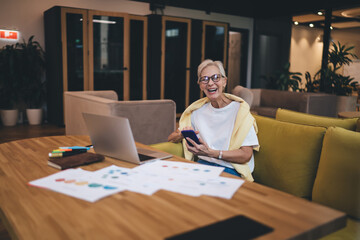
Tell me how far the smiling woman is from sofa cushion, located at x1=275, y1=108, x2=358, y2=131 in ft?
1.11

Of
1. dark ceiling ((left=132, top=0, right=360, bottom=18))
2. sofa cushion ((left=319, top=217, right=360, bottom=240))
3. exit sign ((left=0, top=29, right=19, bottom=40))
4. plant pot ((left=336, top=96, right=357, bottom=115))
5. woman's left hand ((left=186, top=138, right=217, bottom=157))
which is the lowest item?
sofa cushion ((left=319, top=217, right=360, bottom=240))

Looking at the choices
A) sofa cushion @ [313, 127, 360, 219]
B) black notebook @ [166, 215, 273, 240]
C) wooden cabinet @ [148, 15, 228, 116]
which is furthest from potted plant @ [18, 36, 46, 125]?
black notebook @ [166, 215, 273, 240]

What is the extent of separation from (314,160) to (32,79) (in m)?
5.60

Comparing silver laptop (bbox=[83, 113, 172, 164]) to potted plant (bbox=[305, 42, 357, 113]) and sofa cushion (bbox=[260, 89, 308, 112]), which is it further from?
potted plant (bbox=[305, 42, 357, 113])

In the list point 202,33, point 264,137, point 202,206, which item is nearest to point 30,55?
point 202,33

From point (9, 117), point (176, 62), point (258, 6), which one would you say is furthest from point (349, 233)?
point (258, 6)

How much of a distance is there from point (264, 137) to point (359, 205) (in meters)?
0.64

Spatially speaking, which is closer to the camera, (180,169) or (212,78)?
(180,169)

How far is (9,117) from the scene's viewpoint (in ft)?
19.8

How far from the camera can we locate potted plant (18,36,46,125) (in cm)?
598

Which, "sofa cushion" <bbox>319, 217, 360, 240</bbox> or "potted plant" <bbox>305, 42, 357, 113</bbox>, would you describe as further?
"potted plant" <bbox>305, 42, 357, 113</bbox>

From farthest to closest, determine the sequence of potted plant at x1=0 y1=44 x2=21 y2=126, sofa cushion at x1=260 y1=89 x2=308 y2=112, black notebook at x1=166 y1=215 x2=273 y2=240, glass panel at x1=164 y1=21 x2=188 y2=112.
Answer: glass panel at x1=164 y1=21 x2=188 y2=112 < potted plant at x1=0 y1=44 x2=21 y2=126 < sofa cushion at x1=260 y1=89 x2=308 y2=112 < black notebook at x1=166 y1=215 x2=273 y2=240

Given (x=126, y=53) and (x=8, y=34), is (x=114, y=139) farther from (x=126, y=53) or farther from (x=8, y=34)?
(x=8, y=34)

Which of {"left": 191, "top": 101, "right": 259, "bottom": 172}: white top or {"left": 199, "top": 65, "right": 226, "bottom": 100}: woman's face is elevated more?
{"left": 199, "top": 65, "right": 226, "bottom": 100}: woman's face
